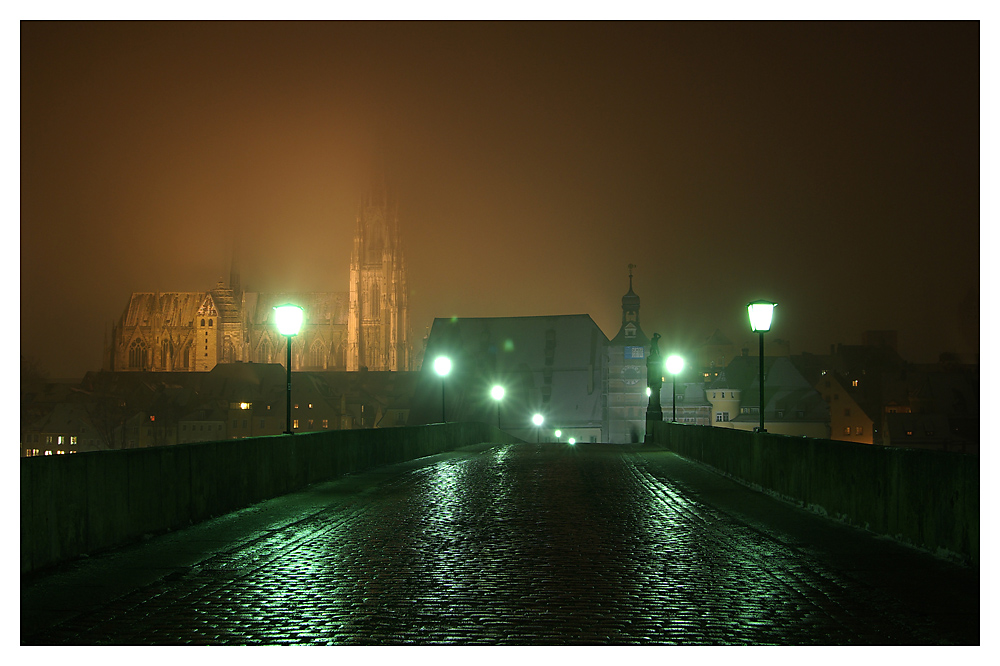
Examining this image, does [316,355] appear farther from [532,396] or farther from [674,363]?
[674,363]

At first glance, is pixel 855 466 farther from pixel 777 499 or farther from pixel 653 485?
pixel 653 485

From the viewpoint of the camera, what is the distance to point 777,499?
14.7m

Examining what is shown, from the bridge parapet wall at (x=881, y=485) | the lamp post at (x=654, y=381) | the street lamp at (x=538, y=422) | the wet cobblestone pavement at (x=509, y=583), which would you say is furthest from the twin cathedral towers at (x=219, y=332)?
the wet cobblestone pavement at (x=509, y=583)

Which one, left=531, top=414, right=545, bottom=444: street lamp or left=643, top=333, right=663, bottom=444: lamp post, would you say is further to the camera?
left=531, top=414, right=545, bottom=444: street lamp

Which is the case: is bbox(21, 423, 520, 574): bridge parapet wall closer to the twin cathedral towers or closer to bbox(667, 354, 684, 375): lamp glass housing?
bbox(667, 354, 684, 375): lamp glass housing

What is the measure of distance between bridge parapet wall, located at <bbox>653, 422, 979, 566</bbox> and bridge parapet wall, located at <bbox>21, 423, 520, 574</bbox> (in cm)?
758

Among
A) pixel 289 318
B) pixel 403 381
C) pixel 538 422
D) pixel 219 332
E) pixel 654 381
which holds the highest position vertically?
pixel 219 332

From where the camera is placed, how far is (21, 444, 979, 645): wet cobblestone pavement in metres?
6.32

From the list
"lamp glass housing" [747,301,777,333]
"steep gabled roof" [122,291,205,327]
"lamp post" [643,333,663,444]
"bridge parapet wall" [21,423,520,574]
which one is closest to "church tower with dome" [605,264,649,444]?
"lamp post" [643,333,663,444]

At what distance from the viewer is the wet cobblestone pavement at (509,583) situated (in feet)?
20.7

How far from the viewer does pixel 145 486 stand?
1088 cm

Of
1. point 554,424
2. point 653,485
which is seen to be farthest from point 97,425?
point 653,485

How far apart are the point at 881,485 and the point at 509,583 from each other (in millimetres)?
4950

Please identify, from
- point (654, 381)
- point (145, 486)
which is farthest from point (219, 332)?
point (145, 486)
